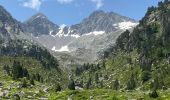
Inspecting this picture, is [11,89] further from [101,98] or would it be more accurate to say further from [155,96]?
[155,96]

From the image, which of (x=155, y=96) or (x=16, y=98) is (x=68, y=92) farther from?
(x=155, y=96)

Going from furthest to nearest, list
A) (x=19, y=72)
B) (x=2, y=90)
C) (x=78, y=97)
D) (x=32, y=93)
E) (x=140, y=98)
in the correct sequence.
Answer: (x=19, y=72)
(x=2, y=90)
(x=32, y=93)
(x=78, y=97)
(x=140, y=98)

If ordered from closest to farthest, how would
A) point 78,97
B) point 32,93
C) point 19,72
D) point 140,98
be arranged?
1. point 140,98
2. point 78,97
3. point 32,93
4. point 19,72

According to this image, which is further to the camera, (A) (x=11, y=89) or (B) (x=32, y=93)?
(A) (x=11, y=89)

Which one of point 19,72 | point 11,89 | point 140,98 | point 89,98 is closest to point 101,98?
point 89,98

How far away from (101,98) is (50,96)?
15142 millimetres

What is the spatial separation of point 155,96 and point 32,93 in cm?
3410

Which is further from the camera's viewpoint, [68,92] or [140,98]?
[68,92]

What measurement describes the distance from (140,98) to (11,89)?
4377 centimetres

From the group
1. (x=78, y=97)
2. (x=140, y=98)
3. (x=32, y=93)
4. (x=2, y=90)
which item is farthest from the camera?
(x=2, y=90)

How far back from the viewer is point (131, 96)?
96.7 m

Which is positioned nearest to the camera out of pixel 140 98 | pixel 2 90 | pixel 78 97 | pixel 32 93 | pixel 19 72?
pixel 140 98

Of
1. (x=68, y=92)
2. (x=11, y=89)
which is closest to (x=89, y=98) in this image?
(x=68, y=92)

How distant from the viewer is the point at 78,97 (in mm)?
100250
